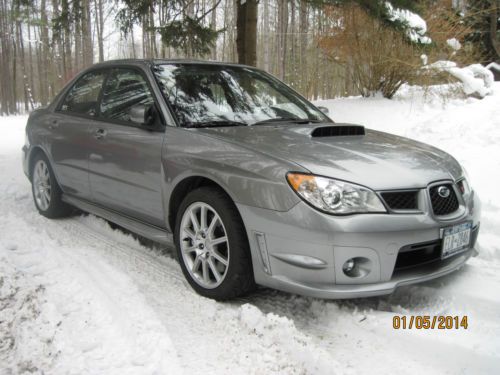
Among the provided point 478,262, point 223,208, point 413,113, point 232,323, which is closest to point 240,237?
point 223,208

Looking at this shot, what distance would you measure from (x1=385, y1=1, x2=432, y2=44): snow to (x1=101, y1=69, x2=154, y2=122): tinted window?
4.49 meters

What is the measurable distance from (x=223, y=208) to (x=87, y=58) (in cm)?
3171

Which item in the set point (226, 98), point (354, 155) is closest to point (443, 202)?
point (354, 155)

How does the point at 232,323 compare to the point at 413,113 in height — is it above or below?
below

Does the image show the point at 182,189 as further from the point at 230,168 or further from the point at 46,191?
the point at 46,191

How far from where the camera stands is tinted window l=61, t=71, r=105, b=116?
14.5 ft

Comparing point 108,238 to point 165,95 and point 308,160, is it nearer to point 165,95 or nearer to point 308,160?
point 165,95

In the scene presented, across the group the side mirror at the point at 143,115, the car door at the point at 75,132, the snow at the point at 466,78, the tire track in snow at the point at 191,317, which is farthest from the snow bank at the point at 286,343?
the snow at the point at 466,78

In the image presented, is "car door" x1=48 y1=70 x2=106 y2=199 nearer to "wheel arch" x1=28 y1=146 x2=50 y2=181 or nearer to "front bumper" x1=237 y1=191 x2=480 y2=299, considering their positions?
"wheel arch" x1=28 y1=146 x2=50 y2=181

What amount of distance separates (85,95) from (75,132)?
42 centimetres

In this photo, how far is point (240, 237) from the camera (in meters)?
2.90

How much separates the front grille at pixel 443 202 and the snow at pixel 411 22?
477cm
